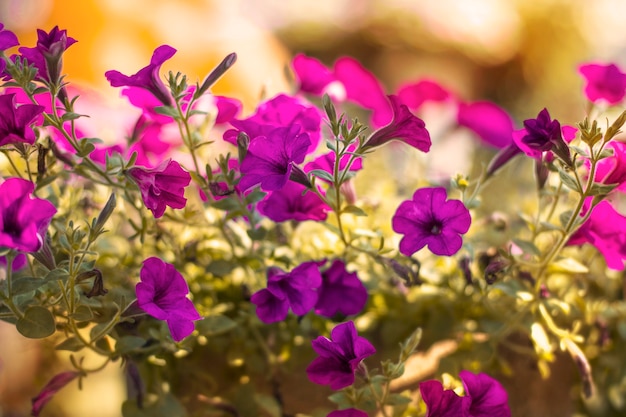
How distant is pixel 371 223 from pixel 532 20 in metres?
3.83

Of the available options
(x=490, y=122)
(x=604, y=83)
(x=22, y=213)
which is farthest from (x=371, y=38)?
(x=22, y=213)

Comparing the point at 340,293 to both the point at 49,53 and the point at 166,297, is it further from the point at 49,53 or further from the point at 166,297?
the point at 49,53

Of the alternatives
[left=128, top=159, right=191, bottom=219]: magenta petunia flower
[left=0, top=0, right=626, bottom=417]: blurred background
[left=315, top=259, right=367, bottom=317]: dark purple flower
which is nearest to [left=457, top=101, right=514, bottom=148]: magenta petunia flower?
[left=315, top=259, right=367, bottom=317]: dark purple flower

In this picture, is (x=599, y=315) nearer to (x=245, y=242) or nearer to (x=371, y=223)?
(x=371, y=223)

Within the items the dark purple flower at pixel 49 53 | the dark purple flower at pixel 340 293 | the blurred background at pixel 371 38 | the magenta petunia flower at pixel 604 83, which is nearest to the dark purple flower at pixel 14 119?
the dark purple flower at pixel 49 53

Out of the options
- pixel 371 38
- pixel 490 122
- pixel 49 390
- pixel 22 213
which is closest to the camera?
pixel 22 213

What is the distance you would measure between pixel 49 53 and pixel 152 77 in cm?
7

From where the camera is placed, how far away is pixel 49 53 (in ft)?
1.47

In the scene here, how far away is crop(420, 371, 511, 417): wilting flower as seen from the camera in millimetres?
459

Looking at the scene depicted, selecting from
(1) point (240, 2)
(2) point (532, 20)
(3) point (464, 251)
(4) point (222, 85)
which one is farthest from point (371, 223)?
(2) point (532, 20)

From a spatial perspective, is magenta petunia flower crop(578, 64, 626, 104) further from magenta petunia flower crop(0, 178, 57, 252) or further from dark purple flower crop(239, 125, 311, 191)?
magenta petunia flower crop(0, 178, 57, 252)

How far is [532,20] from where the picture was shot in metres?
4.12

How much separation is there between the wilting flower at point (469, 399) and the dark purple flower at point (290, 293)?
0.10 meters

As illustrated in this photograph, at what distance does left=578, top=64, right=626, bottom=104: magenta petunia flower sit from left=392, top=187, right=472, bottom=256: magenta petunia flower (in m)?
0.22
